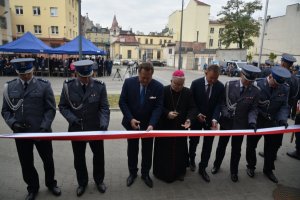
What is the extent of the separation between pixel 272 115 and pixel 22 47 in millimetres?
20098

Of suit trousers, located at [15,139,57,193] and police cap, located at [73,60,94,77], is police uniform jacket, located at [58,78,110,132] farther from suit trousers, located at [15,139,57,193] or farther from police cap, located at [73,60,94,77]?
suit trousers, located at [15,139,57,193]

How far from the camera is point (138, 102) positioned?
398 cm

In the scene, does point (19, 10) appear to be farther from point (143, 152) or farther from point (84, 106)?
point (143, 152)

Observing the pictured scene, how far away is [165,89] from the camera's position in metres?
4.20

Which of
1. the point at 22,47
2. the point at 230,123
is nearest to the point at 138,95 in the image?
the point at 230,123

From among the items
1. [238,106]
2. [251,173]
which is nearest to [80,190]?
[238,106]

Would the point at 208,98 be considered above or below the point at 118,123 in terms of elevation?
above

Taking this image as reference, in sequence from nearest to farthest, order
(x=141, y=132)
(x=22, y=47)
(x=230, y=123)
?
(x=141, y=132) < (x=230, y=123) < (x=22, y=47)

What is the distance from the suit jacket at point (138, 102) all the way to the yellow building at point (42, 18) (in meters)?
42.1

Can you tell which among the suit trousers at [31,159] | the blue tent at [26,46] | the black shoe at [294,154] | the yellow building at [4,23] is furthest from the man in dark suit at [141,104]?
the yellow building at [4,23]

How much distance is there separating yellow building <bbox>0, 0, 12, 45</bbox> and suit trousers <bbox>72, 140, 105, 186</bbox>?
118ft

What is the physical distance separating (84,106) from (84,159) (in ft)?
2.84

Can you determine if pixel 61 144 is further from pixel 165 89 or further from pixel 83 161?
pixel 165 89

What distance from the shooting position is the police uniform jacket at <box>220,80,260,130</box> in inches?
159
